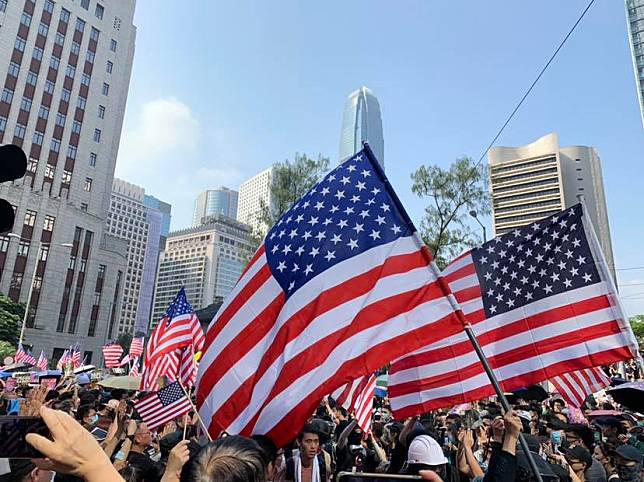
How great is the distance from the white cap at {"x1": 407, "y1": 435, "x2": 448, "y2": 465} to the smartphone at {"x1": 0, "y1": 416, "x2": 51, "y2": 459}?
123 inches

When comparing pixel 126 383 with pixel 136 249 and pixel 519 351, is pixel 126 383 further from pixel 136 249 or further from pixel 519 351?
pixel 136 249

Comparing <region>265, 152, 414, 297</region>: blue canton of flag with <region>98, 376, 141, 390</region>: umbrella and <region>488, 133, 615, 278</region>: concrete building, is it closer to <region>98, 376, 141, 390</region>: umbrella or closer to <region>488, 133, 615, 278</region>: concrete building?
<region>98, 376, 141, 390</region>: umbrella

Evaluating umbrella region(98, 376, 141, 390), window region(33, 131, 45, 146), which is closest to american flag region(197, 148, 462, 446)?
umbrella region(98, 376, 141, 390)

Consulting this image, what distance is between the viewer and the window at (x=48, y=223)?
5128 cm

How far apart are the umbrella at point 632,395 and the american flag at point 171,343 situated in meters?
7.59

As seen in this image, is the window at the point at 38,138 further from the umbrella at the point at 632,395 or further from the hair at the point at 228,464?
the hair at the point at 228,464

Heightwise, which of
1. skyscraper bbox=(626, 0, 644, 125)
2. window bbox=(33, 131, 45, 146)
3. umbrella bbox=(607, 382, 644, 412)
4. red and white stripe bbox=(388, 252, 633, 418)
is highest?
skyscraper bbox=(626, 0, 644, 125)

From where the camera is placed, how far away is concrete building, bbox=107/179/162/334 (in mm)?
145875

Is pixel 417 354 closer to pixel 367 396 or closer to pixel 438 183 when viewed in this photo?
pixel 367 396

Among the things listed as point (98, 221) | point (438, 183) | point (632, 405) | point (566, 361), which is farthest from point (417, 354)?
point (98, 221)

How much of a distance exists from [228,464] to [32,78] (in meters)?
63.8

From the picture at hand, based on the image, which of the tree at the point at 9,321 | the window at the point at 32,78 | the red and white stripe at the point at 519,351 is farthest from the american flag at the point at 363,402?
the window at the point at 32,78

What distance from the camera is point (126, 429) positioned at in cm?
638

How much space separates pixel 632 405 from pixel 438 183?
21982 millimetres
